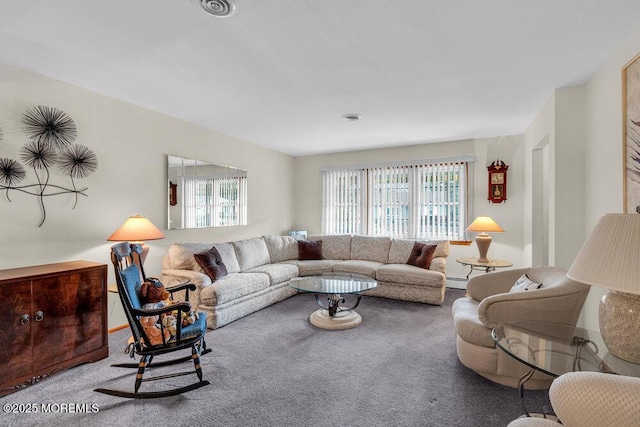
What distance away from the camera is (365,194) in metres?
6.13

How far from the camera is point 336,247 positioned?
18.2 feet

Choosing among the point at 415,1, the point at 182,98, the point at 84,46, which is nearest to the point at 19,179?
the point at 84,46

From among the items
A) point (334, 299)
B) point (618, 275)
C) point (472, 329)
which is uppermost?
point (618, 275)

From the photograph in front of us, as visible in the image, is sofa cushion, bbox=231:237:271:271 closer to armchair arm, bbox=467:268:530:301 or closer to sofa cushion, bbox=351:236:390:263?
sofa cushion, bbox=351:236:390:263

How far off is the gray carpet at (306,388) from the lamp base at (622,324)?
822 millimetres

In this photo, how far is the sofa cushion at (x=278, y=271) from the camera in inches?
169

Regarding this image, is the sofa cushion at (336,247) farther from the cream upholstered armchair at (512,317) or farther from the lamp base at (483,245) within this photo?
the cream upholstered armchair at (512,317)

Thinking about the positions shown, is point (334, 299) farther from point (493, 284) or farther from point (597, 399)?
point (597, 399)

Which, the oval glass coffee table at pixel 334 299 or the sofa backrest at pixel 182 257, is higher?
the sofa backrest at pixel 182 257

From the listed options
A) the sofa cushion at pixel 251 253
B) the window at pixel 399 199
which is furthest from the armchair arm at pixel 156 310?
the window at pixel 399 199

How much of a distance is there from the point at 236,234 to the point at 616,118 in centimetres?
474

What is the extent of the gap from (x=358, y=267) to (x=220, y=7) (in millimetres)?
3776

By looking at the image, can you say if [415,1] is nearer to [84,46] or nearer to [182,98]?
[84,46]

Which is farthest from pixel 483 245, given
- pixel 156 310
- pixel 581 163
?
pixel 156 310
